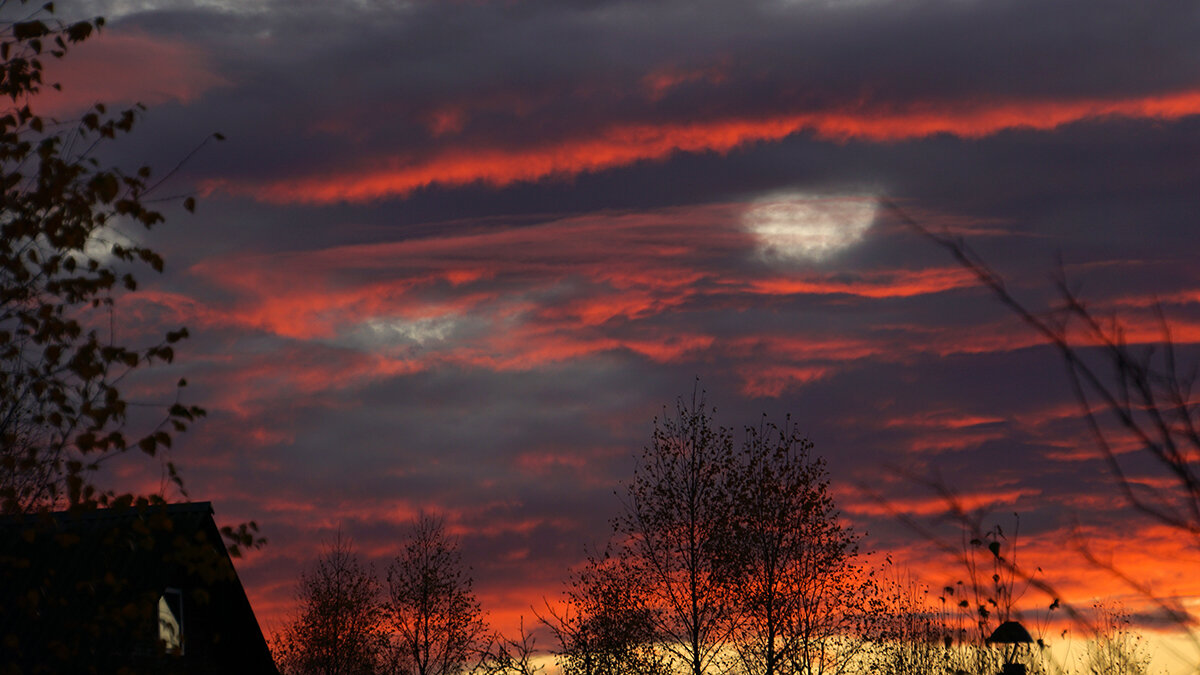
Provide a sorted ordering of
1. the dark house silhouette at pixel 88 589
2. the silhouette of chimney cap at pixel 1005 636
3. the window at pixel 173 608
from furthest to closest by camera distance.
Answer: the window at pixel 173 608, the dark house silhouette at pixel 88 589, the silhouette of chimney cap at pixel 1005 636

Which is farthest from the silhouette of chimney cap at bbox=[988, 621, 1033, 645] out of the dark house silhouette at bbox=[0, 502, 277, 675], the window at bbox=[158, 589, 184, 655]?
the window at bbox=[158, 589, 184, 655]

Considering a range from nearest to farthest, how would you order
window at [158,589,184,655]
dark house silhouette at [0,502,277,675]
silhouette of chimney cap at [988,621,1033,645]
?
silhouette of chimney cap at [988,621,1033,645] < dark house silhouette at [0,502,277,675] < window at [158,589,184,655]

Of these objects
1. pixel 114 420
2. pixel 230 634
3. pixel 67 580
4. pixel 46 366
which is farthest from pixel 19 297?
pixel 230 634

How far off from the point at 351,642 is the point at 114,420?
40.3 meters

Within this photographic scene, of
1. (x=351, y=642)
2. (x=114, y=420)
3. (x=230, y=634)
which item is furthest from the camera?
(x=351, y=642)

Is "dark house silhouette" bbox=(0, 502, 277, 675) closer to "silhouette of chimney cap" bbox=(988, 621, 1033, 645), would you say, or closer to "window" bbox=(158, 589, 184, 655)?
"window" bbox=(158, 589, 184, 655)

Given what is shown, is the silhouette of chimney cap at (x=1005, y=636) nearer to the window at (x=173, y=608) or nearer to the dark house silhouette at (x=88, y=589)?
the dark house silhouette at (x=88, y=589)

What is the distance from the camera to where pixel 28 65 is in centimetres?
1287

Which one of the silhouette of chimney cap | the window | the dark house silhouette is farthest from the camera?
the window

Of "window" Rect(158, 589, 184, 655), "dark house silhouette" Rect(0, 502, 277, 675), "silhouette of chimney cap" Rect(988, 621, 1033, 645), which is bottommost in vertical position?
"silhouette of chimney cap" Rect(988, 621, 1033, 645)

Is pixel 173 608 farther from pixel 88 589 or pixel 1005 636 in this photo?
pixel 1005 636

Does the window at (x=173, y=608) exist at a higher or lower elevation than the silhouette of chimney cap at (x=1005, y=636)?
higher

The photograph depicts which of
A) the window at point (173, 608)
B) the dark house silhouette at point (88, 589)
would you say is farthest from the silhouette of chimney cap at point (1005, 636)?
the window at point (173, 608)

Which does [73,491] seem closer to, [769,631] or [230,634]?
[230,634]
